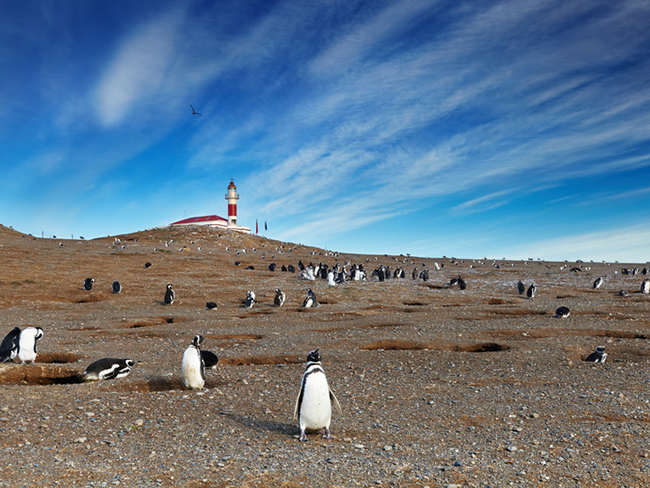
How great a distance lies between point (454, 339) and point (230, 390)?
7.64m

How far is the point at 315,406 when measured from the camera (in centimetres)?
693

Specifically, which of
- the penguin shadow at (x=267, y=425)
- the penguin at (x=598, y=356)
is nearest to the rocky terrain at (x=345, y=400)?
the penguin shadow at (x=267, y=425)

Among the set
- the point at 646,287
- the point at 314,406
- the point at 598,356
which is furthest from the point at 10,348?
the point at 646,287

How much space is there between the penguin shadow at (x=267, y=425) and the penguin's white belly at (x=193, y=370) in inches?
67.0

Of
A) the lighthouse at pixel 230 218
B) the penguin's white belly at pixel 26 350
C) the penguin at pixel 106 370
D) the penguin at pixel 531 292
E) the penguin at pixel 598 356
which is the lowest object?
the penguin at pixel 598 356

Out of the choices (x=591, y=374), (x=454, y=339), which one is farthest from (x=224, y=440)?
(x=454, y=339)

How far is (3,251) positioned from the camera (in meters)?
36.8

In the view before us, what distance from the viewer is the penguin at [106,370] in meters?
10.2

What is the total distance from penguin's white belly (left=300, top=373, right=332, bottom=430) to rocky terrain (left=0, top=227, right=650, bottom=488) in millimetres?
291

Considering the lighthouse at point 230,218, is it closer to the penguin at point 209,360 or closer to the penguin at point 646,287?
the penguin at point 646,287

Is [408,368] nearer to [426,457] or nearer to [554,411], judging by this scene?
[554,411]

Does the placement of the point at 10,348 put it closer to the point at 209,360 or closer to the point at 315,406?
the point at 209,360

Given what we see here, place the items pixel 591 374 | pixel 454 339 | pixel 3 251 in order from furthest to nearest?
pixel 3 251 < pixel 454 339 < pixel 591 374

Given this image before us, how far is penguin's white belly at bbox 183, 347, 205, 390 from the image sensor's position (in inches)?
377
